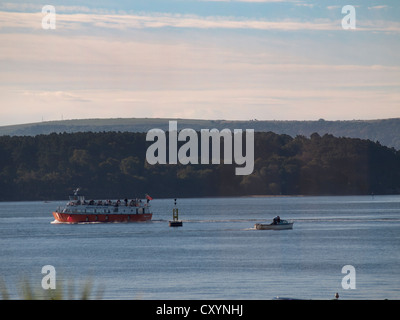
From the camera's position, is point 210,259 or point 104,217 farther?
point 104,217

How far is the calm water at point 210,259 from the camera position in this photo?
2207 inches

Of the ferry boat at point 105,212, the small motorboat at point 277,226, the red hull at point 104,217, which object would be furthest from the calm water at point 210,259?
the ferry boat at point 105,212

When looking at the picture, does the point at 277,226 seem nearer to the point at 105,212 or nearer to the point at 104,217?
the point at 105,212

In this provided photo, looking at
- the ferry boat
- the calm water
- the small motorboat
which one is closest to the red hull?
the ferry boat

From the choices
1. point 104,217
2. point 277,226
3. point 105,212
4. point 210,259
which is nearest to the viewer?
point 210,259

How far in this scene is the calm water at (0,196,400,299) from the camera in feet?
184

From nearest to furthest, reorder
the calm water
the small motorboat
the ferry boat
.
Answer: the calm water, the small motorboat, the ferry boat

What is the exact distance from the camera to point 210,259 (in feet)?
260

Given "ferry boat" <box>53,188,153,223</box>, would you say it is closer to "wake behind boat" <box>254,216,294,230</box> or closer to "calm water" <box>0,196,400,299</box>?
"calm water" <box>0,196,400,299</box>

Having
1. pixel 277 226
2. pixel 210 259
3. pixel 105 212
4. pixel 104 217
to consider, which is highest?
pixel 105 212

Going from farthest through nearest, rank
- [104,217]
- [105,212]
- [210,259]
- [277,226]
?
[104,217]
[105,212]
[277,226]
[210,259]

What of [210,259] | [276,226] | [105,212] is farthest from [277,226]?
[210,259]
